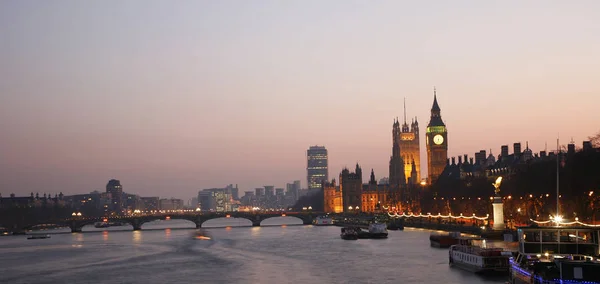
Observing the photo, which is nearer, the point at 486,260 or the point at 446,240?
the point at 486,260

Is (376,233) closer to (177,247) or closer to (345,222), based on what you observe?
(177,247)

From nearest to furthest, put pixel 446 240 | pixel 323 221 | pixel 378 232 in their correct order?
1. pixel 446 240
2. pixel 378 232
3. pixel 323 221

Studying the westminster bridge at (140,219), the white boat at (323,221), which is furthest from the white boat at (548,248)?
the white boat at (323,221)

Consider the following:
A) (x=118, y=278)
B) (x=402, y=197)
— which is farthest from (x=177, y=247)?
(x=402, y=197)

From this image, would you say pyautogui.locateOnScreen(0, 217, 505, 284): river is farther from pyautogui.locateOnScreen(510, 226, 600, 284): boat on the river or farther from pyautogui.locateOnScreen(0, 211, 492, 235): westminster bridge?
pyautogui.locateOnScreen(0, 211, 492, 235): westminster bridge

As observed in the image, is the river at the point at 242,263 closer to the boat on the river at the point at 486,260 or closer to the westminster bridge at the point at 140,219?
the boat on the river at the point at 486,260

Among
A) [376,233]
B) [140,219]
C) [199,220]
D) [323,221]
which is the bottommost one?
[376,233]

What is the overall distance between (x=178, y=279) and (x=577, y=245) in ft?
104

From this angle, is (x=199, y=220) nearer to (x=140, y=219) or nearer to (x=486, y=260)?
(x=140, y=219)

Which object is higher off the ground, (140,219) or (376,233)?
(140,219)

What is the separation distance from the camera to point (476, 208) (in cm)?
12112

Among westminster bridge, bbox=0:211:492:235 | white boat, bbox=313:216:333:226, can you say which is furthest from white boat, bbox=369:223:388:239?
white boat, bbox=313:216:333:226

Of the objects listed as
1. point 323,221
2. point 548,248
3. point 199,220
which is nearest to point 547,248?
point 548,248

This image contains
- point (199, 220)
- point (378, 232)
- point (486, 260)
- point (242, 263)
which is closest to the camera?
point (486, 260)
